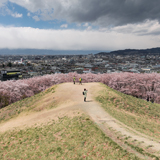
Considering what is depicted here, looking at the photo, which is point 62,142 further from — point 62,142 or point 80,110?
point 80,110

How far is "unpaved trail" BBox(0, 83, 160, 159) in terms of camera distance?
38.9 ft

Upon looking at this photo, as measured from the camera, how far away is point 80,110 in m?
18.1

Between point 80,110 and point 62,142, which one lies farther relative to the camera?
point 80,110

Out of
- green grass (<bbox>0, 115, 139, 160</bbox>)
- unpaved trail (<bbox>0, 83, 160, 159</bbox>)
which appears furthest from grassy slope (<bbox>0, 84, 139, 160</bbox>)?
unpaved trail (<bbox>0, 83, 160, 159</bbox>)

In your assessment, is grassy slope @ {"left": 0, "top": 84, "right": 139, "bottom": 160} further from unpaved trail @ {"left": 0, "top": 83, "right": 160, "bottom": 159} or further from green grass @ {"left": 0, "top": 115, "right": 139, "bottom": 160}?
unpaved trail @ {"left": 0, "top": 83, "right": 160, "bottom": 159}

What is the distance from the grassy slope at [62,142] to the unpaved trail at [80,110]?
955 millimetres

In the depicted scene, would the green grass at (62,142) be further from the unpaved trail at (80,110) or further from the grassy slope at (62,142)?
the unpaved trail at (80,110)

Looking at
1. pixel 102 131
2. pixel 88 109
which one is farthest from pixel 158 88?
pixel 102 131

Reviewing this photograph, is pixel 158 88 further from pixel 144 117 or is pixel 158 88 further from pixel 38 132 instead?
pixel 38 132

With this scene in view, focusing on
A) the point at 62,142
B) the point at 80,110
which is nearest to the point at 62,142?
the point at 62,142

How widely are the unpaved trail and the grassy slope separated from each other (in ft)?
3.13

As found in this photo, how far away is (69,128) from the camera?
47.3 ft

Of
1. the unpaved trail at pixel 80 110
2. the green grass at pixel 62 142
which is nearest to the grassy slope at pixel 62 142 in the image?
the green grass at pixel 62 142

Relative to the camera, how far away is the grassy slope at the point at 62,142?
1043cm
